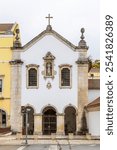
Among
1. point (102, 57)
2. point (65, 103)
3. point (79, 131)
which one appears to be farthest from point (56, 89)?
point (102, 57)

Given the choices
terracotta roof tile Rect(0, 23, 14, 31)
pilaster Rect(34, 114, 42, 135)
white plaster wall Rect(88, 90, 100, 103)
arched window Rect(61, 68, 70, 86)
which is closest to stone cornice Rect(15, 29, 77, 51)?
arched window Rect(61, 68, 70, 86)

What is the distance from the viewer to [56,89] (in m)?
40.9

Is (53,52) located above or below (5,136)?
above

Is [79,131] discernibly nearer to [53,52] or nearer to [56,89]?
[56,89]

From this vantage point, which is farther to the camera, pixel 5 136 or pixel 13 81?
pixel 13 81

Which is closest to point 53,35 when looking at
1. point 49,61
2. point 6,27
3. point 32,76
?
point 49,61

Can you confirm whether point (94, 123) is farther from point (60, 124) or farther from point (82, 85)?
point (82, 85)

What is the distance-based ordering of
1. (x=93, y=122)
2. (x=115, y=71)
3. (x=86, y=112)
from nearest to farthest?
(x=115, y=71) < (x=93, y=122) < (x=86, y=112)

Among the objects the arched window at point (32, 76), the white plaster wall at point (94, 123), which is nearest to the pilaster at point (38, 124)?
the arched window at point (32, 76)

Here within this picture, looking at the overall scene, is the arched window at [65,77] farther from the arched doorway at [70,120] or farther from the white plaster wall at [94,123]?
the white plaster wall at [94,123]

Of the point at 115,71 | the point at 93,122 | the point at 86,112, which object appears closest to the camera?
the point at 115,71

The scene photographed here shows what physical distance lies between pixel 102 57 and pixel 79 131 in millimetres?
38187

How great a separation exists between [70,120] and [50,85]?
370 cm

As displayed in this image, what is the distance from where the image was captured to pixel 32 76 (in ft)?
136
